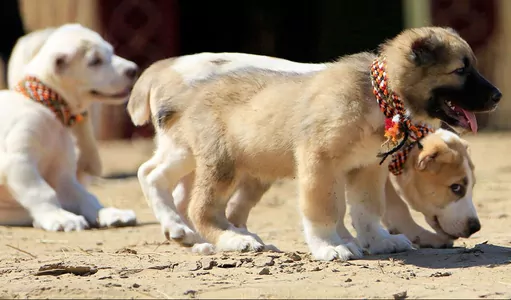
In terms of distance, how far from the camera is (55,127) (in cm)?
709

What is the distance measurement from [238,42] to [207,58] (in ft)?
34.4

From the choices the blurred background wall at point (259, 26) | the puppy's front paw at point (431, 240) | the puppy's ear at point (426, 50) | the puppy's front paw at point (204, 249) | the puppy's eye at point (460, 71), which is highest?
the puppy's ear at point (426, 50)

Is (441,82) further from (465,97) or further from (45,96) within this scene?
(45,96)

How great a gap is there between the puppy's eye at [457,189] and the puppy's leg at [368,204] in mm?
489

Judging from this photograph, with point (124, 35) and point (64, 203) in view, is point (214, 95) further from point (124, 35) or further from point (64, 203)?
point (124, 35)

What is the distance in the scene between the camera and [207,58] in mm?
5961

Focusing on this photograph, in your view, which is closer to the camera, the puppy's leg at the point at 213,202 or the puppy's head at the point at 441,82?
the puppy's head at the point at 441,82

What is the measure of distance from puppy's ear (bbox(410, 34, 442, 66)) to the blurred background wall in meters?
5.88

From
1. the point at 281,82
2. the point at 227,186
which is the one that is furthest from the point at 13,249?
the point at 281,82

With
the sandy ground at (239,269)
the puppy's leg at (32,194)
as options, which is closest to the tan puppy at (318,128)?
the sandy ground at (239,269)

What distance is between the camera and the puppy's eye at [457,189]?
18.5 feet

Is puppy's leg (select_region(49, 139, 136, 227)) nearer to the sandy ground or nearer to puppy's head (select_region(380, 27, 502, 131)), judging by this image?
the sandy ground

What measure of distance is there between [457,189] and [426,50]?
1112 mm

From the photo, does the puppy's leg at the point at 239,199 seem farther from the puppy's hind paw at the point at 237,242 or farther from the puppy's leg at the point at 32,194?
the puppy's leg at the point at 32,194
